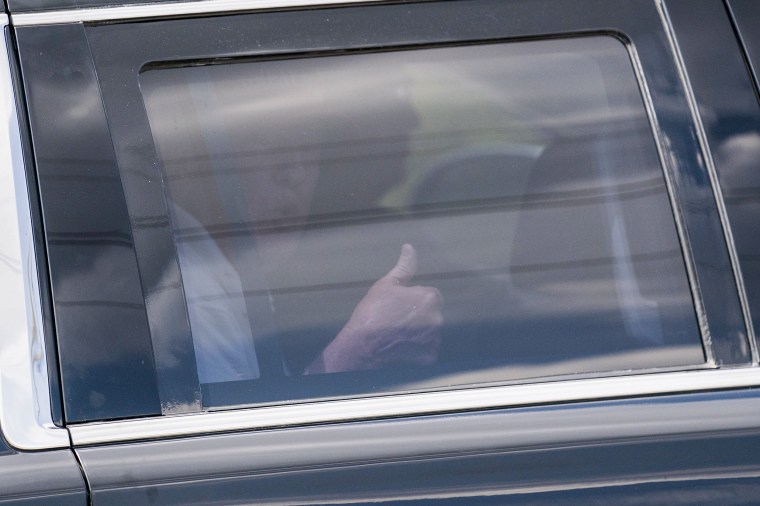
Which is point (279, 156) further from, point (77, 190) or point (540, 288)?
point (540, 288)

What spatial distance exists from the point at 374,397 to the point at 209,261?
342 millimetres

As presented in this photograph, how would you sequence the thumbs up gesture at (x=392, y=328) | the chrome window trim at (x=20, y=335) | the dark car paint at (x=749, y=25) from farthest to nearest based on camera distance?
1. the dark car paint at (x=749, y=25)
2. the thumbs up gesture at (x=392, y=328)
3. the chrome window trim at (x=20, y=335)

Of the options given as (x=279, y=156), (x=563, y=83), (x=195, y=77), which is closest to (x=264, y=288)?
(x=279, y=156)

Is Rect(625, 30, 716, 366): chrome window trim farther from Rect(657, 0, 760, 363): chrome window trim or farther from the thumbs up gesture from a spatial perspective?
the thumbs up gesture

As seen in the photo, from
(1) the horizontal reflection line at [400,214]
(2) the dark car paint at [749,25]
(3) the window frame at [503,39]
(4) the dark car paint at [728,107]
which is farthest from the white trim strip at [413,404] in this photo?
(2) the dark car paint at [749,25]

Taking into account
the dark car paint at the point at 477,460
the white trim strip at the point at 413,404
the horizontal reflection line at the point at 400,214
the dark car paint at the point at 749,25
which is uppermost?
the dark car paint at the point at 749,25

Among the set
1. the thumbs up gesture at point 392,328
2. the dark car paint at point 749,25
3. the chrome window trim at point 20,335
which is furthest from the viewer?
the dark car paint at point 749,25

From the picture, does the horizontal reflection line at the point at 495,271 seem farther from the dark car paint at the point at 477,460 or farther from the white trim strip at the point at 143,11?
the white trim strip at the point at 143,11

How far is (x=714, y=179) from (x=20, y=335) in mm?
1110

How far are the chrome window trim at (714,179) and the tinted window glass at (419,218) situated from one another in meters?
0.08

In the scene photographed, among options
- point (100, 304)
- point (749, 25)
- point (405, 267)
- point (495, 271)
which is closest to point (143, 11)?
point (100, 304)

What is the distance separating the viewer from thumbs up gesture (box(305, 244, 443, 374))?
1499 millimetres

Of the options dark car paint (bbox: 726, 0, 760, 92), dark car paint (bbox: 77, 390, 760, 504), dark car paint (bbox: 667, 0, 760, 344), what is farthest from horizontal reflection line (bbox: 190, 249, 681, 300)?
dark car paint (bbox: 726, 0, 760, 92)

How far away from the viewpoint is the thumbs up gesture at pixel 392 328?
1.50 metres
